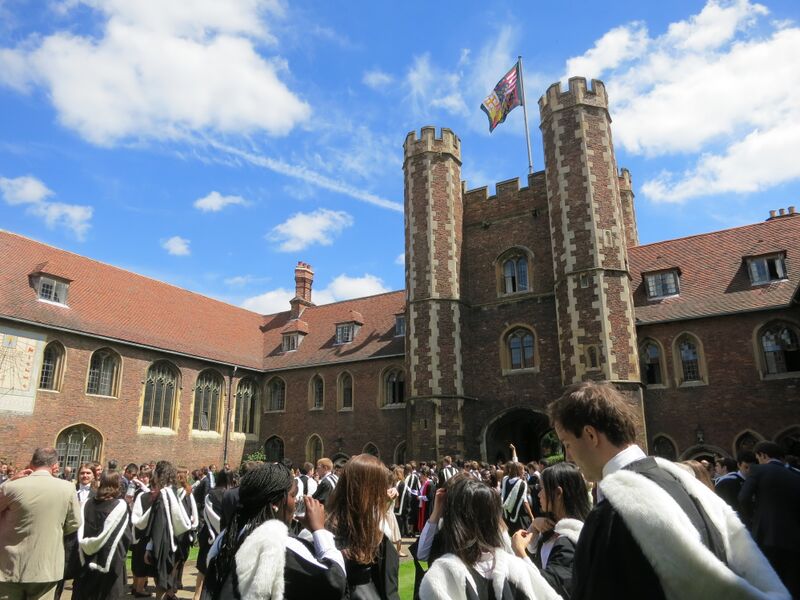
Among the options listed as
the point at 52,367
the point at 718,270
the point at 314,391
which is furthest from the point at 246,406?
the point at 718,270

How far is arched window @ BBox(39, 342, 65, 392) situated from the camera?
21.2 m

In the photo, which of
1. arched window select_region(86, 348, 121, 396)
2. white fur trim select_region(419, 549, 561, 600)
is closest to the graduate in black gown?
white fur trim select_region(419, 549, 561, 600)

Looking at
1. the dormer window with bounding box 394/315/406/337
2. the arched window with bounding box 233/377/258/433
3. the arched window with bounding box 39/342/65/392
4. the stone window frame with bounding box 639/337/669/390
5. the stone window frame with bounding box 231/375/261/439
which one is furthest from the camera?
the arched window with bounding box 233/377/258/433

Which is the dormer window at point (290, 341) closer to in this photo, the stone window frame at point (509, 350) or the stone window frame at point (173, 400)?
the stone window frame at point (173, 400)

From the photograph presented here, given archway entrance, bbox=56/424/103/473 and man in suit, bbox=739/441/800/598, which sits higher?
archway entrance, bbox=56/424/103/473

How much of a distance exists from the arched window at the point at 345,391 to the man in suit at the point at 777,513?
883 inches

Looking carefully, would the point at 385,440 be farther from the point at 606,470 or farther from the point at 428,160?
the point at 606,470

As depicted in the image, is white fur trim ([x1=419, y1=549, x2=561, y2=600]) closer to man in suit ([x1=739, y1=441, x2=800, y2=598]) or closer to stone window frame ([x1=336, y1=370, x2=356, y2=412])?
man in suit ([x1=739, y1=441, x2=800, y2=598])

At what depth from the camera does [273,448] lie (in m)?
29.4

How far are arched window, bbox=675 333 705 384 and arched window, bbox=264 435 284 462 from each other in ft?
60.8

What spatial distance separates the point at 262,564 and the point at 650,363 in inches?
771

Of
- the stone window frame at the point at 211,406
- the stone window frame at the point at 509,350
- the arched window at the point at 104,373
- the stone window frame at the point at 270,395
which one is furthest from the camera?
the stone window frame at the point at 270,395

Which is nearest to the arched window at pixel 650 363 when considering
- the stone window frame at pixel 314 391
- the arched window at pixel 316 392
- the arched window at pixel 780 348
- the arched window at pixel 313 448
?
the arched window at pixel 780 348

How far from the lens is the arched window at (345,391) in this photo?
2711 centimetres
